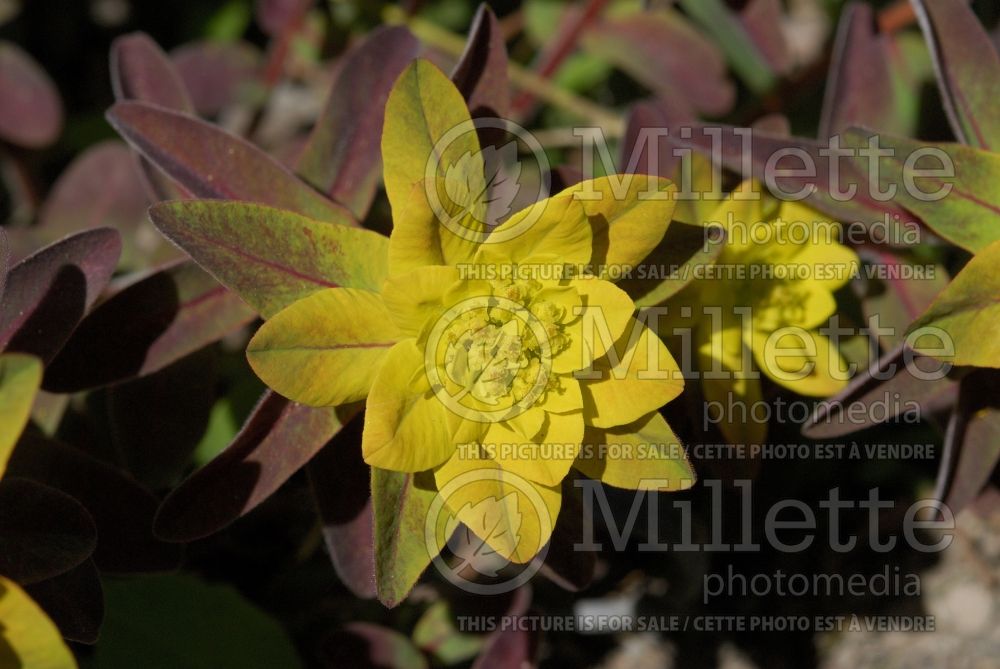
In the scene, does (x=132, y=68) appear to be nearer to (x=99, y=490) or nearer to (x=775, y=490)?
(x=99, y=490)

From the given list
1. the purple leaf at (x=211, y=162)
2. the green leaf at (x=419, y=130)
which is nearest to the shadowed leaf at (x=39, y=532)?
the purple leaf at (x=211, y=162)

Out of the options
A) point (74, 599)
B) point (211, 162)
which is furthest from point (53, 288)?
point (74, 599)

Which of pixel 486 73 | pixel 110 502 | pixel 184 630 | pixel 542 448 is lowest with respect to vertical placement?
pixel 184 630

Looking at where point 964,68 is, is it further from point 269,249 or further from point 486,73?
point 269,249

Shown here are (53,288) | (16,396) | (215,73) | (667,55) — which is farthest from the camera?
(215,73)

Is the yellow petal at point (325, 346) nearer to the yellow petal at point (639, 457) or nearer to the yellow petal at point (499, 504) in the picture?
the yellow petal at point (499, 504)

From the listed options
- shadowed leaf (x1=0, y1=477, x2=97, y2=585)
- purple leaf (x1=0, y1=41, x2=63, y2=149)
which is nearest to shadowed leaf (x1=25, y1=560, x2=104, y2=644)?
shadowed leaf (x1=0, y1=477, x2=97, y2=585)
